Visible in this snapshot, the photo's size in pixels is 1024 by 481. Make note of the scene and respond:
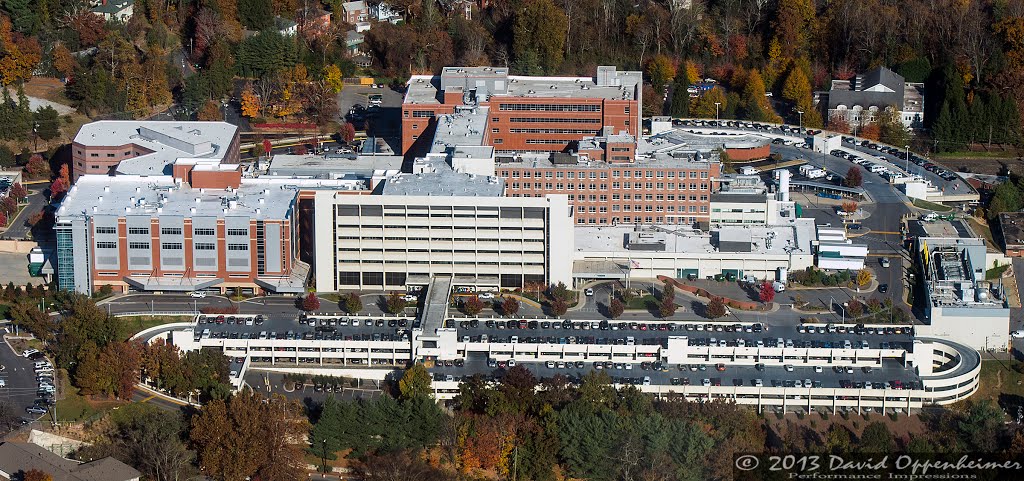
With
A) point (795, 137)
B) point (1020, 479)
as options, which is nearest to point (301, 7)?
point (795, 137)

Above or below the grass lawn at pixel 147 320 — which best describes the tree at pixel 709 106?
above

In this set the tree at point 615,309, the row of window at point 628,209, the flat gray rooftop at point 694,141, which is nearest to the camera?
the tree at point 615,309

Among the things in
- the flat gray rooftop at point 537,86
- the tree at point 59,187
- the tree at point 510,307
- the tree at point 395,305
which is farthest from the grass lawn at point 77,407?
the flat gray rooftop at point 537,86

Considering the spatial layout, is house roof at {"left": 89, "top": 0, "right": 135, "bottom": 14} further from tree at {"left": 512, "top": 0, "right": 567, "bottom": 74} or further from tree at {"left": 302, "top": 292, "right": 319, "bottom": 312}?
tree at {"left": 302, "top": 292, "right": 319, "bottom": 312}

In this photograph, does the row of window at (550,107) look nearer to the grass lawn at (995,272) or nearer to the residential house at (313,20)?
the residential house at (313,20)

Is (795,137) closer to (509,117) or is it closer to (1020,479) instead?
(509,117)

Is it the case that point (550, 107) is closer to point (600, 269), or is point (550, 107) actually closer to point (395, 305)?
point (600, 269)

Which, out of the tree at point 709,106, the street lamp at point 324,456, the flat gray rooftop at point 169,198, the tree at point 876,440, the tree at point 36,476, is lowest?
the street lamp at point 324,456

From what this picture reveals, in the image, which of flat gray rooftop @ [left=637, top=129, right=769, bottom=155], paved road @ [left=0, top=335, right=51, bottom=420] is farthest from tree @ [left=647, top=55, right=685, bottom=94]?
paved road @ [left=0, top=335, right=51, bottom=420]

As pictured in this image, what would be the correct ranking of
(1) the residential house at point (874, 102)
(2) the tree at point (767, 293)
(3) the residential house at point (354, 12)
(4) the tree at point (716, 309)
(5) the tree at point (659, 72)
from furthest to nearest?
1. (3) the residential house at point (354, 12)
2. (5) the tree at point (659, 72)
3. (1) the residential house at point (874, 102)
4. (2) the tree at point (767, 293)
5. (4) the tree at point (716, 309)
